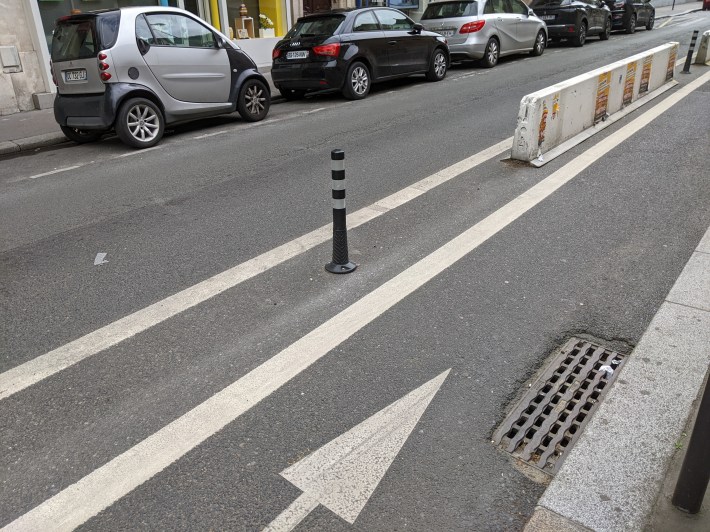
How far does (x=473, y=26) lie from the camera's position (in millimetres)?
15445

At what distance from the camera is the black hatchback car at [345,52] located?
11531 millimetres

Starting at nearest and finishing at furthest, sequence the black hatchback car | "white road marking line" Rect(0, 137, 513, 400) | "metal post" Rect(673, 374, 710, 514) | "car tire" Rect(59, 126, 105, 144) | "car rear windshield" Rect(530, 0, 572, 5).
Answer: "metal post" Rect(673, 374, 710, 514) < "white road marking line" Rect(0, 137, 513, 400) < "car tire" Rect(59, 126, 105, 144) < the black hatchback car < "car rear windshield" Rect(530, 0, 572, 5)

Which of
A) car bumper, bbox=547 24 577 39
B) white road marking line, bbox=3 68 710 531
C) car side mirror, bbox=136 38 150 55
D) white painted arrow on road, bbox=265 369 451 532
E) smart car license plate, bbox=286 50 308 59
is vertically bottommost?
white painted arrow on road, bbox=265 369 451 532

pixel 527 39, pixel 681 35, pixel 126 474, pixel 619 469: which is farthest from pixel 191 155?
pixel 681 35

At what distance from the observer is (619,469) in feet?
8.82

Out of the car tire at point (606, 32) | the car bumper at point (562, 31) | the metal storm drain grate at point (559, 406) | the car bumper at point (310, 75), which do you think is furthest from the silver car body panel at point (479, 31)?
the metal storm drain grate at point (559, 406)

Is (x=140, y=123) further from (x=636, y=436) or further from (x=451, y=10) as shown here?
(x=451, y=10)

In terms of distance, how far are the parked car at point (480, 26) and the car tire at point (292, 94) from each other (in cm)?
514

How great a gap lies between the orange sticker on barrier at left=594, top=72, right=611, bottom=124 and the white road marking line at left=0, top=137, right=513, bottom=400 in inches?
153

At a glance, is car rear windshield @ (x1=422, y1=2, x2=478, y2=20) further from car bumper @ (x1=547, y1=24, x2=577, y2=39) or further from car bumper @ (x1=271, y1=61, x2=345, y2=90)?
car bumper @ (x1=271, y1=61, x2=345, y2=90)

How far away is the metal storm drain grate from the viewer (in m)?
2.88

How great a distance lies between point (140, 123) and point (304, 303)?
5880 mm

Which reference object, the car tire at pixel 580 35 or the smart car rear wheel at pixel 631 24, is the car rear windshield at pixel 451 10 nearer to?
the car tire at pixel 580 35

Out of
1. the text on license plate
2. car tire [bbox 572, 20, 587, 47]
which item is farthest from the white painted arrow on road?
car tire [bbox 572, 20, 587, 47]
